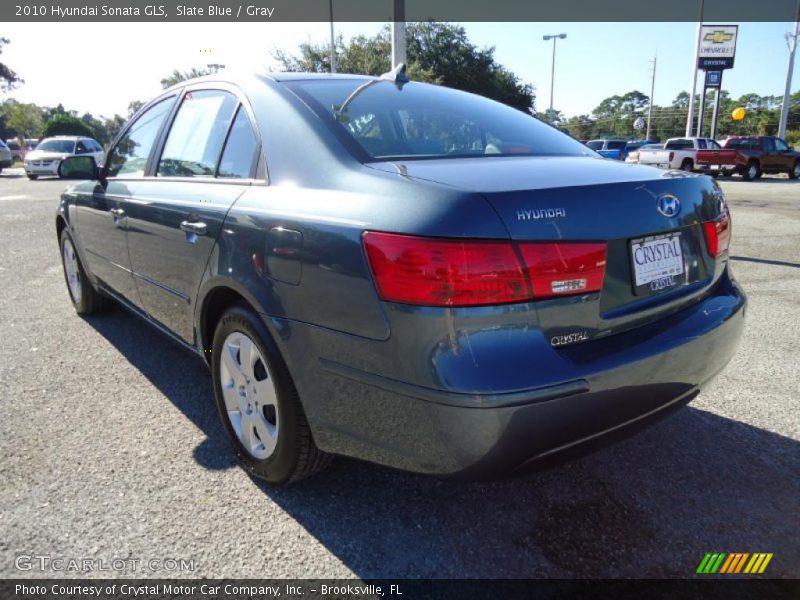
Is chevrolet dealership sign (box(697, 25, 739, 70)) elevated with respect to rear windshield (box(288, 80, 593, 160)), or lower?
elevated

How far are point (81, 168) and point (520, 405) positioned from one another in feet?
11.8

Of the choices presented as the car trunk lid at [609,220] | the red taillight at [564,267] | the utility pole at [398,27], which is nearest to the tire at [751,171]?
the utility pole at [398,27]

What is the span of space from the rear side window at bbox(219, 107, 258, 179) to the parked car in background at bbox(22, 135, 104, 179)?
73.5 ft

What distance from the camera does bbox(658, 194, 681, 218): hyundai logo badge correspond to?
1.96m

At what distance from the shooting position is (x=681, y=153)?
973 inches

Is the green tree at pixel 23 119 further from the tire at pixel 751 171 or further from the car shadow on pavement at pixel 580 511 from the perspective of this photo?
the car shadow on pavement at pixel 580 511

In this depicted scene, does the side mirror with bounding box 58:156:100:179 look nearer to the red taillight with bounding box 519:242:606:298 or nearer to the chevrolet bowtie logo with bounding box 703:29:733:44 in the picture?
the red taillight with bounding box 519:242:606:298

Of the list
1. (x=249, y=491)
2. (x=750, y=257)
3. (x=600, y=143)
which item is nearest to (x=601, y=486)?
(x=249, y=491)

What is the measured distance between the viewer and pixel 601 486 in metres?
2.40

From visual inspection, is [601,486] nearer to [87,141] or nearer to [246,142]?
[246,142]

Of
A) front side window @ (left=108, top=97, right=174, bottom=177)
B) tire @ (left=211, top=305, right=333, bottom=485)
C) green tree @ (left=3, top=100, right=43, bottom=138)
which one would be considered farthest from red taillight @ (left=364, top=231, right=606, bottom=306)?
green tree @ (left=3, top=100, right=43, bottom=138)

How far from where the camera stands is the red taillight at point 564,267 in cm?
163

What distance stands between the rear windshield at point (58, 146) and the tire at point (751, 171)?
91.2 feet

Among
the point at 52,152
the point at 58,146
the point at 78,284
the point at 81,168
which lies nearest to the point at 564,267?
the point at 81,168
